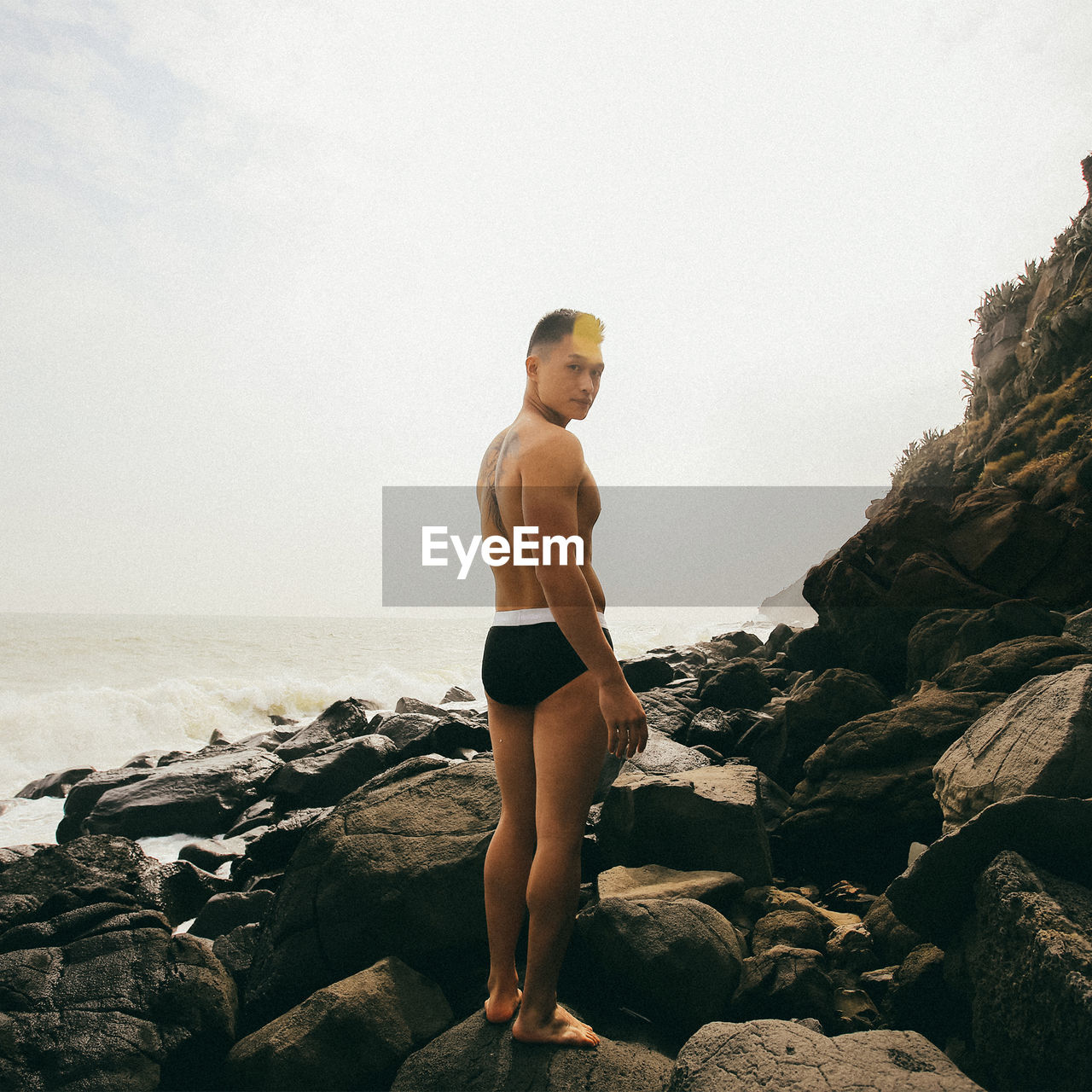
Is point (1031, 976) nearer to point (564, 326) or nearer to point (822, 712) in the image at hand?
point (564, 326)

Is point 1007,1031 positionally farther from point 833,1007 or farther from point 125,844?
point 125,844

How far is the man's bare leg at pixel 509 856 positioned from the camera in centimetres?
252

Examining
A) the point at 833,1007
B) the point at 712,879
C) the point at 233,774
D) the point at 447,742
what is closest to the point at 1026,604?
the point at 712,879

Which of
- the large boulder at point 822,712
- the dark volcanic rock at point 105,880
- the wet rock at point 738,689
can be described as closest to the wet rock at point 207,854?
the dark volcanic rock at point 105,880

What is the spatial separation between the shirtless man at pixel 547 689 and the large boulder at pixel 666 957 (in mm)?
382

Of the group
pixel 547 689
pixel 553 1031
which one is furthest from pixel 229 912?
pixel 547 689

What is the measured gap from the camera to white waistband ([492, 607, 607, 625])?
97.4 inches

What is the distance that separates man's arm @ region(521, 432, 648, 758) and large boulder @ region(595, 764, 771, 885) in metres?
1.67

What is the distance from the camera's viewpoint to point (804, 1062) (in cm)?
203

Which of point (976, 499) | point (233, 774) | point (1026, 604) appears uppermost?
point (976, 499)

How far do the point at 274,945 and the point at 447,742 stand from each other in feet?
13.5

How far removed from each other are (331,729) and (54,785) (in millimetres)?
3670

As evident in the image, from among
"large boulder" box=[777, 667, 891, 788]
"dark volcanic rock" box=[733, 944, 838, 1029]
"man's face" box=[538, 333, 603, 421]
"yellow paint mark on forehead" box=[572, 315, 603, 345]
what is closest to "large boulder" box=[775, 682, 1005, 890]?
"large boulder" box=[777, 667, 891, 788]

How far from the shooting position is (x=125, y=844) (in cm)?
446
